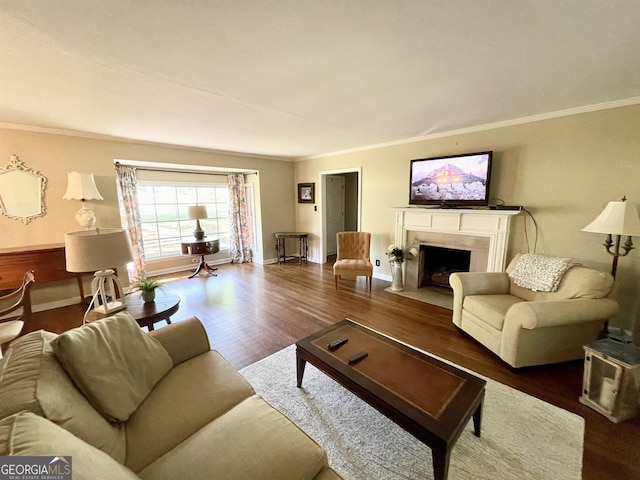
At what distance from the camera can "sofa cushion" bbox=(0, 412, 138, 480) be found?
2.19 feet

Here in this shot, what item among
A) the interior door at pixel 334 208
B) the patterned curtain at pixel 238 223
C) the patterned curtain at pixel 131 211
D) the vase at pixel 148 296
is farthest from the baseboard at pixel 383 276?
the patterned curtain at pixel 131 211

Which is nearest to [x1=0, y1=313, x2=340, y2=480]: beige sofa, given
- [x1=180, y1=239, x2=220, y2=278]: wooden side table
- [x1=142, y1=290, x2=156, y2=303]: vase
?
[x1=142, y1=290, x2=156, y2=303]: vase

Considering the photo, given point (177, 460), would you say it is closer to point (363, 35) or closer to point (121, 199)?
point (363, 35)

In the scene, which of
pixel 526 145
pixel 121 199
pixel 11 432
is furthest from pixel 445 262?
pixel 121 199

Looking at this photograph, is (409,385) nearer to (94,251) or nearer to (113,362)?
(113,362)

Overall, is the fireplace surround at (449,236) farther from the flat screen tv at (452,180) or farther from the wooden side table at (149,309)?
the wooden side table at (149,309)

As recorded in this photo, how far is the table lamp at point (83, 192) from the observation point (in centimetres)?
339

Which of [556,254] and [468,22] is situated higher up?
[468,22]

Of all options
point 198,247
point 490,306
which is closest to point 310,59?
point 490,306

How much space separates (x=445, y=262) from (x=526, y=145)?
6.47 feet

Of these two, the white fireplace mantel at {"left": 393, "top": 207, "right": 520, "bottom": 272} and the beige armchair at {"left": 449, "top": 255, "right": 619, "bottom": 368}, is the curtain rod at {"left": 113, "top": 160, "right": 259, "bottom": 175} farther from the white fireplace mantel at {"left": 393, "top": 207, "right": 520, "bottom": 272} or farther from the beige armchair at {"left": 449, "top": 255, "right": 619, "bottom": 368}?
the beige armchair at {"left": 449, "top": 255, "right": 619, "bottom": 368}

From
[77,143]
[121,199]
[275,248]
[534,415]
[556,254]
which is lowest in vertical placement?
[534,415]

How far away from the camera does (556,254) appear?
2.96 meters

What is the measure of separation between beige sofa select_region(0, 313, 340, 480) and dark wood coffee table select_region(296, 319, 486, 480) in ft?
1.63
